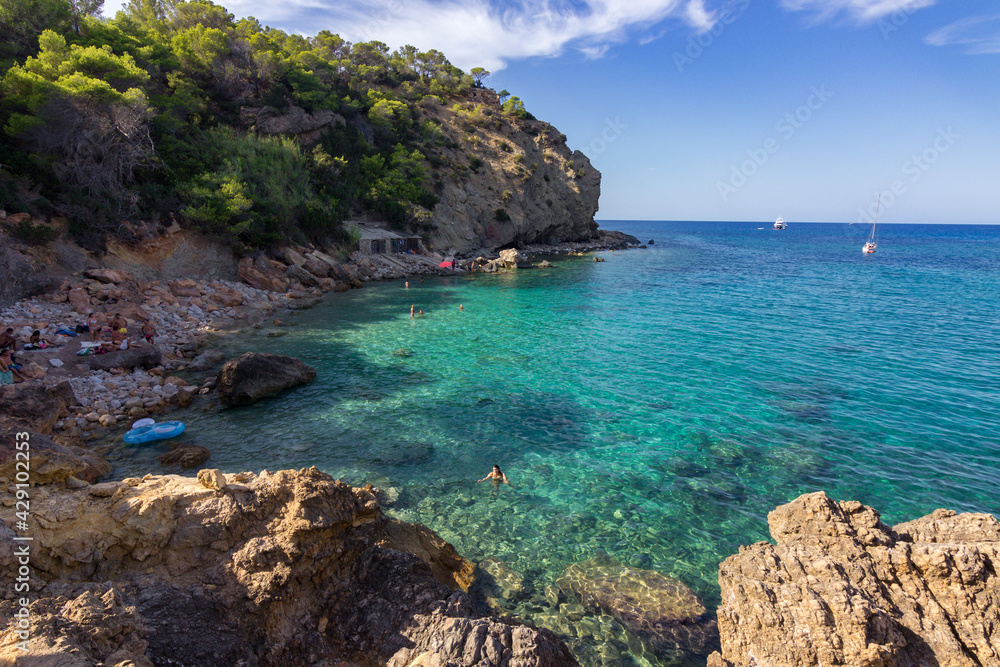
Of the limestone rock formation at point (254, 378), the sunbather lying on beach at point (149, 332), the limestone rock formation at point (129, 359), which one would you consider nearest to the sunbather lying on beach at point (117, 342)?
the limestone rock formation at point (129, 359)

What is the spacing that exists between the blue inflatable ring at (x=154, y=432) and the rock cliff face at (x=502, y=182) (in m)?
41.0

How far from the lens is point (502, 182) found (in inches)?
2522

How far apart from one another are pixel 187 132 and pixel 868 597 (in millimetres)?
42188

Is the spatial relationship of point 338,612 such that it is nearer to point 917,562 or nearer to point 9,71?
point 917,562

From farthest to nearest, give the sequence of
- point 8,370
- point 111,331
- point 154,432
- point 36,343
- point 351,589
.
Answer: point 111,331
point 36,343
point 8,370
point 154,432
point 351,589

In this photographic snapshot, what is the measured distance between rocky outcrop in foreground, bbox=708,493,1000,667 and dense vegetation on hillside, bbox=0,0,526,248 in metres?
30.5

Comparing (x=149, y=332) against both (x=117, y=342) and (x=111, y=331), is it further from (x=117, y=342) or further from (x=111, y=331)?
(x=117, y=342)

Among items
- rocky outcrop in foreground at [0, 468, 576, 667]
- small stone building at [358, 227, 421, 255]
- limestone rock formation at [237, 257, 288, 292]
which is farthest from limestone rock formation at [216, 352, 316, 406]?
small stone building at [358, 227, 421, 255]

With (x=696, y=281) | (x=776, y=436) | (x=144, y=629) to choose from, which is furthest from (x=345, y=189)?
(x=144, y=629)

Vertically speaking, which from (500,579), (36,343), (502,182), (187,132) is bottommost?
(500,579)

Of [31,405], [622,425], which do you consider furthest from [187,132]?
[622,425]

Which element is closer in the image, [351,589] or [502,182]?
[351,589]

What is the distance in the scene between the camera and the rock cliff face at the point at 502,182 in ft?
190

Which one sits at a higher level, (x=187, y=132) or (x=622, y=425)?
(x=187, y=132)
